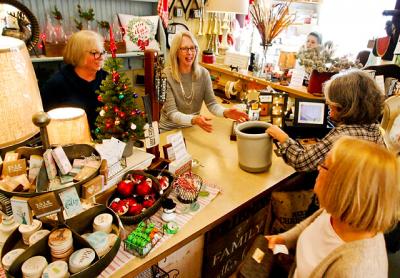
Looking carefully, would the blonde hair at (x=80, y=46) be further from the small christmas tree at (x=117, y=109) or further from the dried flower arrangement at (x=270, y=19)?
the dried flower arrangement at (x=270, y=19)

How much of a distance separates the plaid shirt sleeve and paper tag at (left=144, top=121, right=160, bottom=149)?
0.62 metres

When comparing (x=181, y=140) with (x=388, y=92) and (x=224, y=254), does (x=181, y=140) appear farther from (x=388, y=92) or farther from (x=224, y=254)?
(x=388, y=92)

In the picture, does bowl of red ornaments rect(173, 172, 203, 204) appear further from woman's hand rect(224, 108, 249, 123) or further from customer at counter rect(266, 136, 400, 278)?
woman's hand rect(224, 108, 249, 123)

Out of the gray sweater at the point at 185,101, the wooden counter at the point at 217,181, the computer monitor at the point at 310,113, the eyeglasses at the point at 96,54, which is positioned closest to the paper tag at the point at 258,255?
the wooden counter at the point at 217,181

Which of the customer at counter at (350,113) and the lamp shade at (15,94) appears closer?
the lamp shade at (15,94)

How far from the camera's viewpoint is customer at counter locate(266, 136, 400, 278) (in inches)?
31.3

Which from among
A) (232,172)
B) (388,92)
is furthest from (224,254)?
(388,92)

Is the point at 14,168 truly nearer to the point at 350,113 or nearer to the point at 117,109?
the point at 117,109

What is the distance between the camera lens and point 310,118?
1.75 metres

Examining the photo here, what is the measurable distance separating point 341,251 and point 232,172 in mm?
739

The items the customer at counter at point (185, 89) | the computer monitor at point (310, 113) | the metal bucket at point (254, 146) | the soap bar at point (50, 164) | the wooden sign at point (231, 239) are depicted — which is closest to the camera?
the soap bar at point (50, 164)

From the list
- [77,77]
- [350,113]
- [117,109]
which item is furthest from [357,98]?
[77,77]

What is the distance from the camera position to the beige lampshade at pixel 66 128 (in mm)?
1301

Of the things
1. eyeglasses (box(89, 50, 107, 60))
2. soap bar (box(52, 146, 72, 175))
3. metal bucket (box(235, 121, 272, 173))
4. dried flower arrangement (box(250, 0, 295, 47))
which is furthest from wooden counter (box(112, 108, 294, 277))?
dried flower arrangement (box(250, 0, 295, 47))
